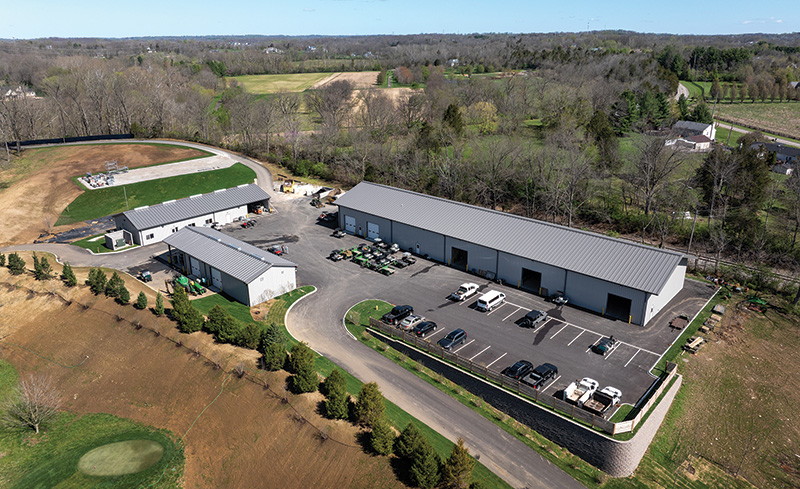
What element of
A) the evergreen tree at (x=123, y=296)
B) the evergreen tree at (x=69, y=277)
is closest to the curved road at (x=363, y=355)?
the evergreen tree at (x=69, y=277)

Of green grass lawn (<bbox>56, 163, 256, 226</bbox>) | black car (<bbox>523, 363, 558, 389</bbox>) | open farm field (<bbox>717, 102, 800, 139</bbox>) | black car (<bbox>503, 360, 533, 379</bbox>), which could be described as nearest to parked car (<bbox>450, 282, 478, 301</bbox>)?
black car (<bbox>503, 360, 533, 379</bbox>)

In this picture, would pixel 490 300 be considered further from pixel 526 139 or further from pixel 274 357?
pixel 526 139

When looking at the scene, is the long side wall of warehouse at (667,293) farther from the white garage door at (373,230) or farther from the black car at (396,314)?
the white garage door at (373,230)

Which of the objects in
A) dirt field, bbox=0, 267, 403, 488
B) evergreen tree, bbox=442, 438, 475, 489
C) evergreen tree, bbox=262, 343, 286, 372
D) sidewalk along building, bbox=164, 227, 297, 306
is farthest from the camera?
Result: sidewalk along building, bbox=164, 227, 297, 306

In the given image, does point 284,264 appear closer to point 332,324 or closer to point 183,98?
point 332,324

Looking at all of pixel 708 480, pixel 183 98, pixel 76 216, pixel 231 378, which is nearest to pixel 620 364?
pixel 708 480

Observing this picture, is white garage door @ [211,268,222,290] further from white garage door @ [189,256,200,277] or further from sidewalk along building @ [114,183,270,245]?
sidewalk along building @ [114,183,270,245]
